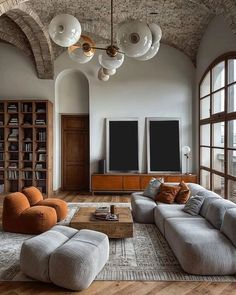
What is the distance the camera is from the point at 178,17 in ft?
22.9

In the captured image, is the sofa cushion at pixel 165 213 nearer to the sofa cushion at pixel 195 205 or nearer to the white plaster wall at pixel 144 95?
the sofa cushion at pixel 195 205

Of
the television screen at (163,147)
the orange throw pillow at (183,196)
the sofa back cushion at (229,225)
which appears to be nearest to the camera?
the sofa back cushion at (229,225)

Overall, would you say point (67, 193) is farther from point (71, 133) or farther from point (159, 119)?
point (159, 119)

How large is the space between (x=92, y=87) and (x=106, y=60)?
14.7 feet

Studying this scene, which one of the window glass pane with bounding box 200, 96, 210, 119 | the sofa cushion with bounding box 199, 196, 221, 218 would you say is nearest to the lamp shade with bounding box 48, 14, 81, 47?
the sofa cushion with bounding box 199, 196, 221, 218

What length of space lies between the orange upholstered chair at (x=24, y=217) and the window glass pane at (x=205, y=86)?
5375mm

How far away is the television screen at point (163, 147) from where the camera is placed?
8.76m

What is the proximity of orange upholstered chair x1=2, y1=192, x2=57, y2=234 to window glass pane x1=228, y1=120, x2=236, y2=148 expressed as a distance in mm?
3827

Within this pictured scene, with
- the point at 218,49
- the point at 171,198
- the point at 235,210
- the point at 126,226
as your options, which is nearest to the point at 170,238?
the point at 126,226

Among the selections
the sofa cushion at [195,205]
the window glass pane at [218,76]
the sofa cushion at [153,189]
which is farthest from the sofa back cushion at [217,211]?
the window glass pane at [218,76]

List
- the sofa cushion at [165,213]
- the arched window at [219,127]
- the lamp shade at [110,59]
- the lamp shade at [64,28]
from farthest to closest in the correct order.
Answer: the arched window at [219,127] < the sofa cushion at [165,213] < the lamp shade at [110,59] < the lamp shade at [64,28]

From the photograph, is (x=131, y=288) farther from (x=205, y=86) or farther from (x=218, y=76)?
(x=205, y=86)

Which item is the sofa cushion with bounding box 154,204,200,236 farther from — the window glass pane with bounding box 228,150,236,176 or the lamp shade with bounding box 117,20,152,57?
the lamp shade with bounding box 117,20,152,57

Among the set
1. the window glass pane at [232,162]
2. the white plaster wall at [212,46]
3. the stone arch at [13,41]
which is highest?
the stone arch at [13,41]
